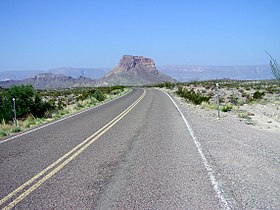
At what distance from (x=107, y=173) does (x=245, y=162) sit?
3.21 m

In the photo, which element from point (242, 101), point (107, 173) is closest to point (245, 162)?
point (107, 173)

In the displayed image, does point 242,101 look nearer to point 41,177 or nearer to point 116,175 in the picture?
point 116,175

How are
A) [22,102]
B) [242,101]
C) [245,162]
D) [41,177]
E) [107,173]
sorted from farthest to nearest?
[242,101] → [22,102] → [245,162] → [107,173] → [41,177]

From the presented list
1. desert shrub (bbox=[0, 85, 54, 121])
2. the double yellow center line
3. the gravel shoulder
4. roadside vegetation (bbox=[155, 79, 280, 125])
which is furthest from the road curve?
desert shrub (bbox=[0, 85, 54, 121])

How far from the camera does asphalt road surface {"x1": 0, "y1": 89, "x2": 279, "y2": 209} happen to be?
553cm

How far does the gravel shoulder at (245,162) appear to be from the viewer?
5621mm

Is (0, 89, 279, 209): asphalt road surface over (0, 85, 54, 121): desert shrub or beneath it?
over

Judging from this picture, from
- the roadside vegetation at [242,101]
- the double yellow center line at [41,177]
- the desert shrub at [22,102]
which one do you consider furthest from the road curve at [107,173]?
the desert shrub at [22,102]

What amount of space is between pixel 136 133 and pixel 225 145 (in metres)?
3.56

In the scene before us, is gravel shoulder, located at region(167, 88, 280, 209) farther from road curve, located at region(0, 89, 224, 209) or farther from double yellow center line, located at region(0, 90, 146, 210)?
double yellow center line, located at region(0, 90, 146, 210)

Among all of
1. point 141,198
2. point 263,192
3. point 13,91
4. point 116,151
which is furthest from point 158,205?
point 13,91

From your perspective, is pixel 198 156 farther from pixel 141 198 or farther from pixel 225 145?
pixel 141 198

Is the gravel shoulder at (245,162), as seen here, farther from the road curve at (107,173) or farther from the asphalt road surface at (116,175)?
the road curve at (107,173)

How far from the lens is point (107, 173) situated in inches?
284
